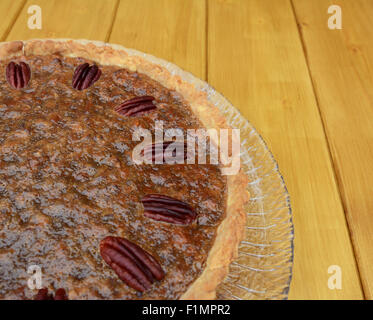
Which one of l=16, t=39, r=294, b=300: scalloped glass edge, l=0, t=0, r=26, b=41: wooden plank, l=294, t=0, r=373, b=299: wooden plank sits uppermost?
l=0, t=0, r=26, b=41: wooden plank

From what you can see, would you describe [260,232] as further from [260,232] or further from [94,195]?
[94,195]

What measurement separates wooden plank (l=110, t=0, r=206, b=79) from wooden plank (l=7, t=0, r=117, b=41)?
83 mm

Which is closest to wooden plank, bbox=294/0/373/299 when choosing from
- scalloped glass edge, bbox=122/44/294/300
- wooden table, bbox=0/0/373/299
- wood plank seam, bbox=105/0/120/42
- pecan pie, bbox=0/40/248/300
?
wooden table, bbox=0/0/373/299

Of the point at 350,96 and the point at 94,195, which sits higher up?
the point at 350,96

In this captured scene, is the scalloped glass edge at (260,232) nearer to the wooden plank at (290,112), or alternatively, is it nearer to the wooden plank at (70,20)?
the wooden plank at (290,112)

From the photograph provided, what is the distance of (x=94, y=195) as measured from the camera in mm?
1370

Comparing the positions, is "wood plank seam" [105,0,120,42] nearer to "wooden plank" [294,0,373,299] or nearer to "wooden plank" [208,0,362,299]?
"wooden plank" [208,0,362,299]

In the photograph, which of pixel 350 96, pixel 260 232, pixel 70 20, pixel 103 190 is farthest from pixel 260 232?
pixel 70 20

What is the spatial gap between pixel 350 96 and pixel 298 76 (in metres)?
0.31

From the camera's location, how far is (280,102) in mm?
2189

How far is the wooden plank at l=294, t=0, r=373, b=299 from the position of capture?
68.9 inches

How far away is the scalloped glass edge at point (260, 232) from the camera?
1.33 metres
